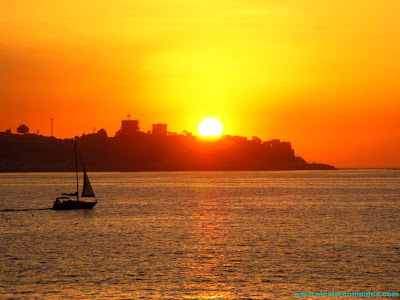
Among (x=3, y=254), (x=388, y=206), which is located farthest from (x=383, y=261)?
(x=388, y=206)

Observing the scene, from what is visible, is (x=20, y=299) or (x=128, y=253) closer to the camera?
(x=20, y=299)

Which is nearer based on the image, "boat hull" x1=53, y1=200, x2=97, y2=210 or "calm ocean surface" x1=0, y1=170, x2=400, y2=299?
"calm ocean surface" x1=0, y1=170, x2=400, y2=299

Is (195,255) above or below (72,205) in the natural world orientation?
below

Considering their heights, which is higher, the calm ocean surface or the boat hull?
the boat hull

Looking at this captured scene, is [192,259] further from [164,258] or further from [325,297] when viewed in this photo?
[325,297]

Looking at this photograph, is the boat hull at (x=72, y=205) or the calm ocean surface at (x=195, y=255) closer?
the calm ocean surface at (x=195, y=255)

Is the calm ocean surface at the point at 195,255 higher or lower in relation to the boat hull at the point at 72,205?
lower

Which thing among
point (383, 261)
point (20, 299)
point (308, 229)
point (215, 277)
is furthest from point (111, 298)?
point (308, 229)

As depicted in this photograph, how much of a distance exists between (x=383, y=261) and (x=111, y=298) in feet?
98.5

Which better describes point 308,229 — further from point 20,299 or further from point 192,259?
point 20,299

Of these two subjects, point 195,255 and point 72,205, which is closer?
point 195,255

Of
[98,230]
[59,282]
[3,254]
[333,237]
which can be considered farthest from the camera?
[98,230]

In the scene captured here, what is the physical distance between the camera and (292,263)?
231 feet

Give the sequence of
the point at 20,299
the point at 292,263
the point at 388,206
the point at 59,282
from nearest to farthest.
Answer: the point at 20,299
the point at 59,282
the point at 292,263
the point at 388,206
